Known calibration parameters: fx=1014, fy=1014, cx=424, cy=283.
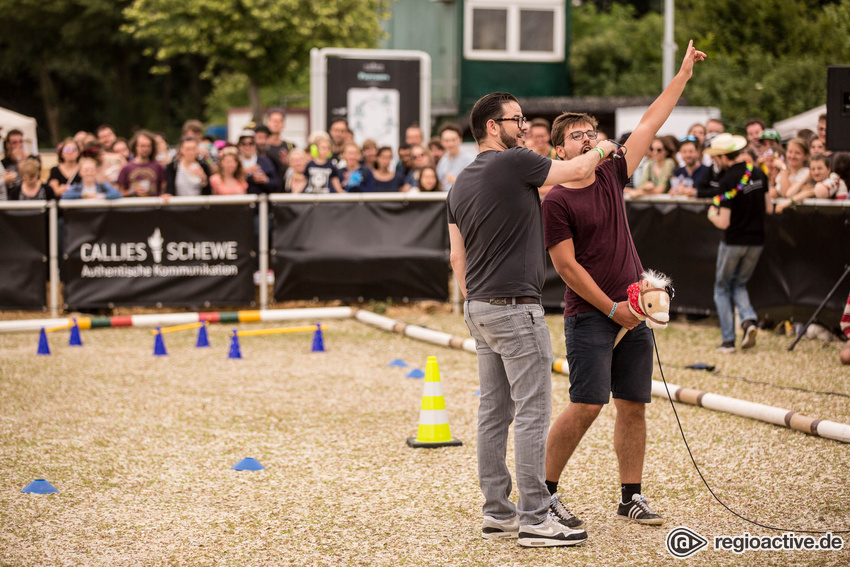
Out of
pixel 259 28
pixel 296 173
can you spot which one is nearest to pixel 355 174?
pixel 296 173

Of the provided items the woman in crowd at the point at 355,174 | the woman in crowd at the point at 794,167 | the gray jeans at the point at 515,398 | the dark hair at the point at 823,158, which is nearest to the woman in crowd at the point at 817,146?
the woman in crowd at the point at 794,167

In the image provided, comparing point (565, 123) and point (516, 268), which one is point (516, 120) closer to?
point (565, 123)

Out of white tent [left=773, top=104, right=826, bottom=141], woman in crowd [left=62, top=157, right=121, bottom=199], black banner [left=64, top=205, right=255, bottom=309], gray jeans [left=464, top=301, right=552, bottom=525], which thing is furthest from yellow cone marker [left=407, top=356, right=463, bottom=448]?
white tent [left=773, top=104, right=826, bottom=141]

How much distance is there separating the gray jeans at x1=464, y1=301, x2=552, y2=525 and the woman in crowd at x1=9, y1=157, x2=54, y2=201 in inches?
393

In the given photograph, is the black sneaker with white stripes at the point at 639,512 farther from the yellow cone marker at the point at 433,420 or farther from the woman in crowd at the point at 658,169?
the woman in crowd at the point at 658,169

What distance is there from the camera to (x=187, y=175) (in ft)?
44.3

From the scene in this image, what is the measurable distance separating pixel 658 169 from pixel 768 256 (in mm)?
2203

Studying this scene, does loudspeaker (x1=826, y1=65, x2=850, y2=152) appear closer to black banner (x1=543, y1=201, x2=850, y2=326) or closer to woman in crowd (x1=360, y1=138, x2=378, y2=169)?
black banner (x1=543, y1=201, x2=850, y2=326)

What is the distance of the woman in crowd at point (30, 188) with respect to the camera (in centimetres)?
1330

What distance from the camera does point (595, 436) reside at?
23.0 ft

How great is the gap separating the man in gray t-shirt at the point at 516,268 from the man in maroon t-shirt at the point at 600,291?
240 millimetres

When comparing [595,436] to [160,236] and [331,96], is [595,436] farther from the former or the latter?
[331,96]

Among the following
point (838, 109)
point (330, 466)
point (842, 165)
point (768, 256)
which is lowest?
point (330, 466)

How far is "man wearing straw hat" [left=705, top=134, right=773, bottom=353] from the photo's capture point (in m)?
10.1
